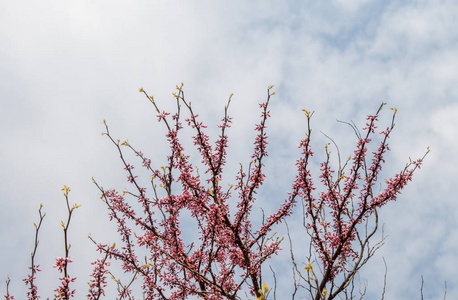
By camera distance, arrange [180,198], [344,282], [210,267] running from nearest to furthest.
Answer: [344,282] < [180,198] < [210,267]

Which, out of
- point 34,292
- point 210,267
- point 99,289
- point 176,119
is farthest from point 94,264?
→ point 176,119

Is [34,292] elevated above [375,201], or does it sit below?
below

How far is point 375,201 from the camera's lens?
723 centimetres

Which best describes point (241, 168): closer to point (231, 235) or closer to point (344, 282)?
Answer: point (231, 235)

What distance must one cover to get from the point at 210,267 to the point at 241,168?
6.81 ft

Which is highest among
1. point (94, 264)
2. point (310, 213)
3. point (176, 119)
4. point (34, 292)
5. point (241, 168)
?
point (176, 119)

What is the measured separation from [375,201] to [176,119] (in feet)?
13.4

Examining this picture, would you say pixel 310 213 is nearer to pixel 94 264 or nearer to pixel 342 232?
pixel 342 232

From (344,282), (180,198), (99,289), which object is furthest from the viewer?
(180,198)

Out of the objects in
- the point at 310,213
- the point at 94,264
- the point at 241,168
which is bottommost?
the point at 94,264

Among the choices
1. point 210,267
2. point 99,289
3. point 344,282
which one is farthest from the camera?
point 210,267

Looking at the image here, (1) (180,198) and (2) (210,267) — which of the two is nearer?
(1) (180,198)

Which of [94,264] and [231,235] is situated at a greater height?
[231,235]

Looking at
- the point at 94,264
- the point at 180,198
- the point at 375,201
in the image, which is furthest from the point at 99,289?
the point at 375,201
